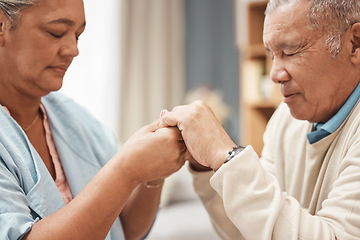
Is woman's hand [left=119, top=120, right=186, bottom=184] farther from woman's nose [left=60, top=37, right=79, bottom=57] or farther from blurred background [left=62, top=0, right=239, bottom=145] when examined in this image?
blurred background [left=62, top=0, right=239, bottom=145]

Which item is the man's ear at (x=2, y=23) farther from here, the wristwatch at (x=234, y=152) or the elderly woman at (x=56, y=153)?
the wristwatch at (x=234, y=152)

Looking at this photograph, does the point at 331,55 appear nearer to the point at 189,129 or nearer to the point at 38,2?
the point at 189,129

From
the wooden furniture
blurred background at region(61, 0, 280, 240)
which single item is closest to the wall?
blurred background at region(61, 0, 280, 240)

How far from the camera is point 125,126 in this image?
425cm

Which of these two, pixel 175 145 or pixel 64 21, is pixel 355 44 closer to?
pixel 175 145

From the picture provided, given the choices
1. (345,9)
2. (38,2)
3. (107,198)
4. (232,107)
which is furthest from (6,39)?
(232,107)

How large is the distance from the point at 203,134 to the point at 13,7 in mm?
630

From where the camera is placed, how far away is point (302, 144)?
4.23 ft

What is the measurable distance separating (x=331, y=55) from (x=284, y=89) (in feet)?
0.54

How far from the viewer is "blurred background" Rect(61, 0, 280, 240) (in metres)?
3.52

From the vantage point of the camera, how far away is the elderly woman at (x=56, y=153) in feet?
3.12

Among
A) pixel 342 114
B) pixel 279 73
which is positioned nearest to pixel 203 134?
pixel 279 73

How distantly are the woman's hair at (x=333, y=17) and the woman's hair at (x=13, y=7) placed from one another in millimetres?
779

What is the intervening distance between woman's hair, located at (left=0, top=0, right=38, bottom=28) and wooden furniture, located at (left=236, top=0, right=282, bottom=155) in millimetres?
2609
